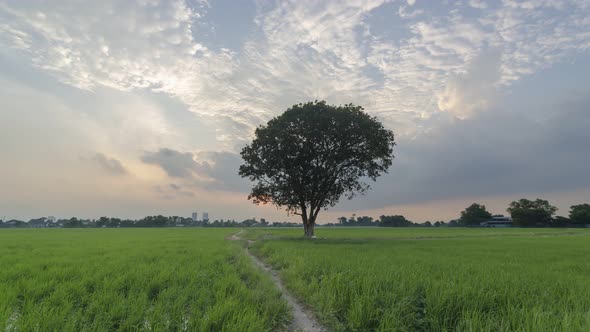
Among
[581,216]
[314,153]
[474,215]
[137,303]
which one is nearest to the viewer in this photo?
[137,303]

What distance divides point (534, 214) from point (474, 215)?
3218 centimetres

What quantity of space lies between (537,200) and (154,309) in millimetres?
157460

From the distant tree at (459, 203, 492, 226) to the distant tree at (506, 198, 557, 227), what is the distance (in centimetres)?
2210

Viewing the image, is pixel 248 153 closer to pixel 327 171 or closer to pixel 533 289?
pixel 327 171

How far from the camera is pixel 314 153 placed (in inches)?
1224

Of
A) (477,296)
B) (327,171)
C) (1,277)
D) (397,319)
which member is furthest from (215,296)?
(327,171)

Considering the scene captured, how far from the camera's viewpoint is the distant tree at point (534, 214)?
11388cm

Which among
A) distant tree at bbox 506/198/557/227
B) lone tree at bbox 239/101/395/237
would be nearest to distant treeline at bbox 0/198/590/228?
distant tree at bbox 506/198/557/227

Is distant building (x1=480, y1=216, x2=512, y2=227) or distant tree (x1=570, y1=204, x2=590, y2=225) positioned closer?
distant tree (x1=570, y1=204, x2=590, y2=225)

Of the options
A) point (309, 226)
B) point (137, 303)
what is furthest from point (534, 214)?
point (137, 303)

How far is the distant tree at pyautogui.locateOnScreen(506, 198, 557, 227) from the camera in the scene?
114m

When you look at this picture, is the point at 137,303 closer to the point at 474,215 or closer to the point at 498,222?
the point at 474,215

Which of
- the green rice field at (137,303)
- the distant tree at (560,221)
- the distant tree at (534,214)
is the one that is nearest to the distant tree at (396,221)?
the distant tree at (534,214)

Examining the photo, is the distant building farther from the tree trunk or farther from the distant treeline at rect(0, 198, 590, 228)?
the tree trunk
